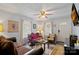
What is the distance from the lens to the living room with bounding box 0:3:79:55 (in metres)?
1.79

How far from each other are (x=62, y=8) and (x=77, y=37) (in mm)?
491

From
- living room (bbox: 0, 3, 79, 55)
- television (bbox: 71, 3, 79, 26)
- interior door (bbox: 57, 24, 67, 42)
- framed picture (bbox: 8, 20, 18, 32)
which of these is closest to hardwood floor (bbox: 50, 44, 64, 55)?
living room (bbox: 0, 3, 79, 55)

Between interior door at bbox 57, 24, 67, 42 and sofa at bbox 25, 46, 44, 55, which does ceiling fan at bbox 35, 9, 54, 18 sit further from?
sofa at bbox 25, 46, 44, 55

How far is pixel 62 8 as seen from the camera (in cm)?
181

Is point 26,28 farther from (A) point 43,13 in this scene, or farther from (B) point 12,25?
(A) point 43,13

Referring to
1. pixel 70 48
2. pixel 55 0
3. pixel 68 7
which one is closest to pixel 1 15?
pixel 55 0

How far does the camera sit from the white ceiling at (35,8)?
1800mm

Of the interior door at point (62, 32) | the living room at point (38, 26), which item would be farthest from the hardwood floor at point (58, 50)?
the interior door at point (62, 32)

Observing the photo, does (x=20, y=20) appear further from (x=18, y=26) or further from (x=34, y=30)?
(x=34, y=30)

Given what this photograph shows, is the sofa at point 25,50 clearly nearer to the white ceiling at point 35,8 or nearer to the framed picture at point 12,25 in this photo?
the framed picture at point 12,25

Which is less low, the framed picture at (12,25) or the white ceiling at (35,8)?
the white ceiling at (35,8)

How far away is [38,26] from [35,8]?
278 millimetres

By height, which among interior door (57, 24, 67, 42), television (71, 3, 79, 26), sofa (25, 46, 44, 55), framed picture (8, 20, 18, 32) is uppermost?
television (71, 3, 79, 26)

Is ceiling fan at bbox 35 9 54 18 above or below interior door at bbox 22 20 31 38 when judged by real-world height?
above
